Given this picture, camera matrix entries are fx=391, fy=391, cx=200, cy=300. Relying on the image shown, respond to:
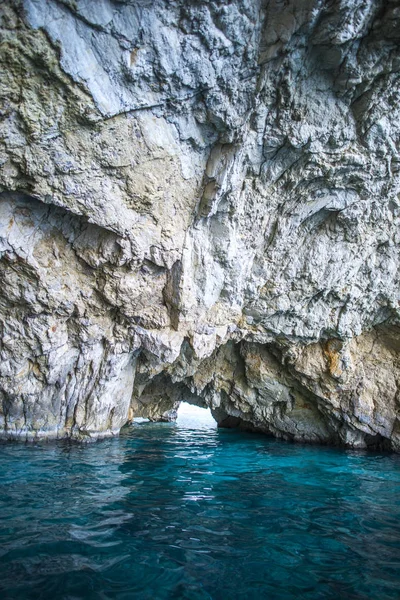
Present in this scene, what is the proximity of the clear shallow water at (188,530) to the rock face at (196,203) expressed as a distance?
321 centimetres

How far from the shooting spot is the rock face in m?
6.84

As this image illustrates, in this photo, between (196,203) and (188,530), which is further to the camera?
(196,203)

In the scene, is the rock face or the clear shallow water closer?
the clear shallow water

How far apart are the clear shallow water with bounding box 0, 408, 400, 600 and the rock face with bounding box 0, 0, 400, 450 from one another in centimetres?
321

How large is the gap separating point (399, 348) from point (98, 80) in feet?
40.9

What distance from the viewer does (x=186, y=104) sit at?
7.75m

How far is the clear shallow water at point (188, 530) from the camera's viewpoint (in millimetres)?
4102

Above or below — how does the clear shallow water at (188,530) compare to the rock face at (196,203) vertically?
below

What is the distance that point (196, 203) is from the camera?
9398mm

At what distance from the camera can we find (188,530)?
213 inches

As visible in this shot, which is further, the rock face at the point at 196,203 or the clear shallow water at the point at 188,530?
the rock face at the point at 196,203

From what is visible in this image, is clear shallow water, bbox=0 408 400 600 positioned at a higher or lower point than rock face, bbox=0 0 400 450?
lower

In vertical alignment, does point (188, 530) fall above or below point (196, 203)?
below

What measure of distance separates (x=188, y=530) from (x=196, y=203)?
6804mm
